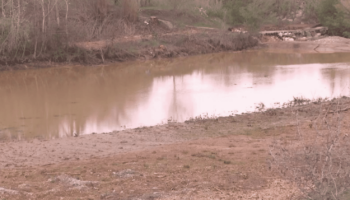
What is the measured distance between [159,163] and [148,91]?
964cm

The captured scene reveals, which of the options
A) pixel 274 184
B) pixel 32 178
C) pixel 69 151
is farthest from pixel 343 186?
pixel 69 151

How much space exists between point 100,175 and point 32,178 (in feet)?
3.37

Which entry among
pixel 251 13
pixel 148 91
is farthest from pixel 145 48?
pixel 251 13

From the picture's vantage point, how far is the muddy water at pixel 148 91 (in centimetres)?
1252

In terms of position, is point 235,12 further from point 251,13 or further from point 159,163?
point 159,163

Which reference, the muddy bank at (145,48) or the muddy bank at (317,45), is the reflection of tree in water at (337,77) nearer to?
the muddy bank at (317,45)

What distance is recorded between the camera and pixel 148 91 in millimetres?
16641

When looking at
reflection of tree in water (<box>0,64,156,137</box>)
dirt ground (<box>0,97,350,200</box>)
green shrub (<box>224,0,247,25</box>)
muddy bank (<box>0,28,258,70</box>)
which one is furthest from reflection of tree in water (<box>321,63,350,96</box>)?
green shrub (<box>224,0,247,25</box>)

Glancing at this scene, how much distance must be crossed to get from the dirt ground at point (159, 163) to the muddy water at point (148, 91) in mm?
1640

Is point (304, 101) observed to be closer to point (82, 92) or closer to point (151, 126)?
point (151, 126)

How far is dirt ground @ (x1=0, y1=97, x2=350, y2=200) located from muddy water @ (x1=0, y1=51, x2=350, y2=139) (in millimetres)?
1640

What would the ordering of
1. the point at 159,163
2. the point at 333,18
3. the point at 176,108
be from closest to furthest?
the point at 159,163, the point at 176,108, the point at 333,18

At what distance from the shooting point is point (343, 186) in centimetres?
402

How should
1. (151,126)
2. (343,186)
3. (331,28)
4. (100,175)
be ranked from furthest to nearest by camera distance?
(331,28) → (151,126) → (100,175) → (343,186)
